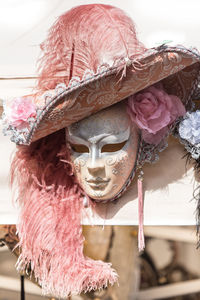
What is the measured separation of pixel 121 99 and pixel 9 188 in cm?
42

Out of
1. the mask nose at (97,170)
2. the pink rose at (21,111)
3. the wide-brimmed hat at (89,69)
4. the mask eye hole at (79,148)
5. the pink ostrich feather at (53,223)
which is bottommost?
the pink ostrich feather at (53,223)

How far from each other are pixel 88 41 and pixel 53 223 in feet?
1.46

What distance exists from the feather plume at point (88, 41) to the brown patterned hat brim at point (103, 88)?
1.5 inches

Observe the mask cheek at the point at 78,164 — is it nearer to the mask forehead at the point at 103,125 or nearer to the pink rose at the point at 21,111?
the mask forehead at the point at 103,125

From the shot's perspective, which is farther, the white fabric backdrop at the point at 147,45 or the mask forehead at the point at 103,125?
the white fabric backdrop at the point at 147,45

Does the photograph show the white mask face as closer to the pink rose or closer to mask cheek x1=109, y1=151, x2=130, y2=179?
mask cheek x1=109, y1=151, x2=130, y2=179

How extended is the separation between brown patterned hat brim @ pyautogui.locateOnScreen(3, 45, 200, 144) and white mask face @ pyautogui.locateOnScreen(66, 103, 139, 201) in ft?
0.11

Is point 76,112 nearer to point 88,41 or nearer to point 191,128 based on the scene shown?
point 88,41

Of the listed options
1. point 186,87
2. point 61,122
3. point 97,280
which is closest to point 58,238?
point 97,280

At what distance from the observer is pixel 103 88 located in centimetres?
85

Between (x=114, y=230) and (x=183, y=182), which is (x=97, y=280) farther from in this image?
(x=114, y=230)

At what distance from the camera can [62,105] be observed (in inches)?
33.5

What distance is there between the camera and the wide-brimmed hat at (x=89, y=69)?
82 centimetres

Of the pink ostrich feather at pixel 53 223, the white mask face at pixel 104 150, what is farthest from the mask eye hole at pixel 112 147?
the pink ostrich feather at pixel 53 223
